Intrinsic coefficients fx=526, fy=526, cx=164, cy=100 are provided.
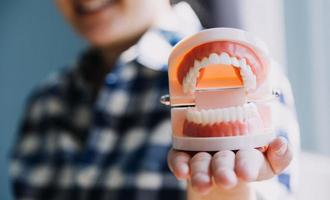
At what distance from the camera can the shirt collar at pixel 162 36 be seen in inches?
18.9

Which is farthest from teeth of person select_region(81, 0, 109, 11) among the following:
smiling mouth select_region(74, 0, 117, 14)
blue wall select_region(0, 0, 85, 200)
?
blue wall select_region(0, 0, 85, 200)

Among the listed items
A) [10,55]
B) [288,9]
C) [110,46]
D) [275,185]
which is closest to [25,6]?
[10,55]

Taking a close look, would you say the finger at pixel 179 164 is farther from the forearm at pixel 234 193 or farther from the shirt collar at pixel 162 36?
the shirt collar at pixel 162 36


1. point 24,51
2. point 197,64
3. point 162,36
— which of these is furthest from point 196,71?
point 24,51

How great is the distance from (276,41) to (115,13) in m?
0.16

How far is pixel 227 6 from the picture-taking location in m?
0.54

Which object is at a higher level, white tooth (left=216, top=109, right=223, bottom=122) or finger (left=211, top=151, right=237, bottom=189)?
white tooth (left=216, top=109, right=223, bottom=122)

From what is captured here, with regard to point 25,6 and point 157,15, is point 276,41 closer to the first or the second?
point 157,15

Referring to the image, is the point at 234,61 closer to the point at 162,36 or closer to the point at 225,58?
the point at 225,58

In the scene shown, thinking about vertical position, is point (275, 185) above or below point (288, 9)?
below

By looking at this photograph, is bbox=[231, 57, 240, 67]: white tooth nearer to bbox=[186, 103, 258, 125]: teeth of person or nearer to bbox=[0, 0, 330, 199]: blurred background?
bbox=[186, 103, 258, 125]: teeth of person

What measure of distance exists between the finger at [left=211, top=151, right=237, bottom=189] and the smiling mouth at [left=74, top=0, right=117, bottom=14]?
1.14 ft

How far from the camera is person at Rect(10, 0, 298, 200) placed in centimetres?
48

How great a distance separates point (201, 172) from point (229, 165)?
1cm
